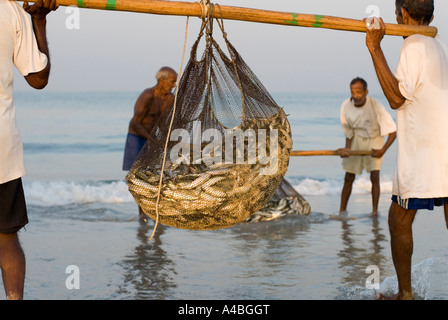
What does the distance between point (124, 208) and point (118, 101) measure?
1059 inches

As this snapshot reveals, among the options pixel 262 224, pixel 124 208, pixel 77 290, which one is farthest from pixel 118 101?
pixel 77 290

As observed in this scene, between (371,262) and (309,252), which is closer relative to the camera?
(371,262)

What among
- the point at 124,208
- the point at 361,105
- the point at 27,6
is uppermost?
the point at 27,6

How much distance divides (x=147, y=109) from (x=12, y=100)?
425cm

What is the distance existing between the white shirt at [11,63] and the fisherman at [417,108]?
189cm

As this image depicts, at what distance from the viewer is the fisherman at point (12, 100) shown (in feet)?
11.3

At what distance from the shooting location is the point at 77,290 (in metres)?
5.16

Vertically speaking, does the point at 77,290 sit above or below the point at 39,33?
below

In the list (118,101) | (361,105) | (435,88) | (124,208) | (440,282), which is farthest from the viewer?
(118,101)

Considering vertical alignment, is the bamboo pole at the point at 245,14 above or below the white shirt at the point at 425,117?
above

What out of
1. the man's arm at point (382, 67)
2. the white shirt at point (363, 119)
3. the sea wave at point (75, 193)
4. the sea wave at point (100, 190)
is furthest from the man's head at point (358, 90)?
the man's arm at point (382, 67)

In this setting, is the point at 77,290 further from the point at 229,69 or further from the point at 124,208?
the point at 124,208
